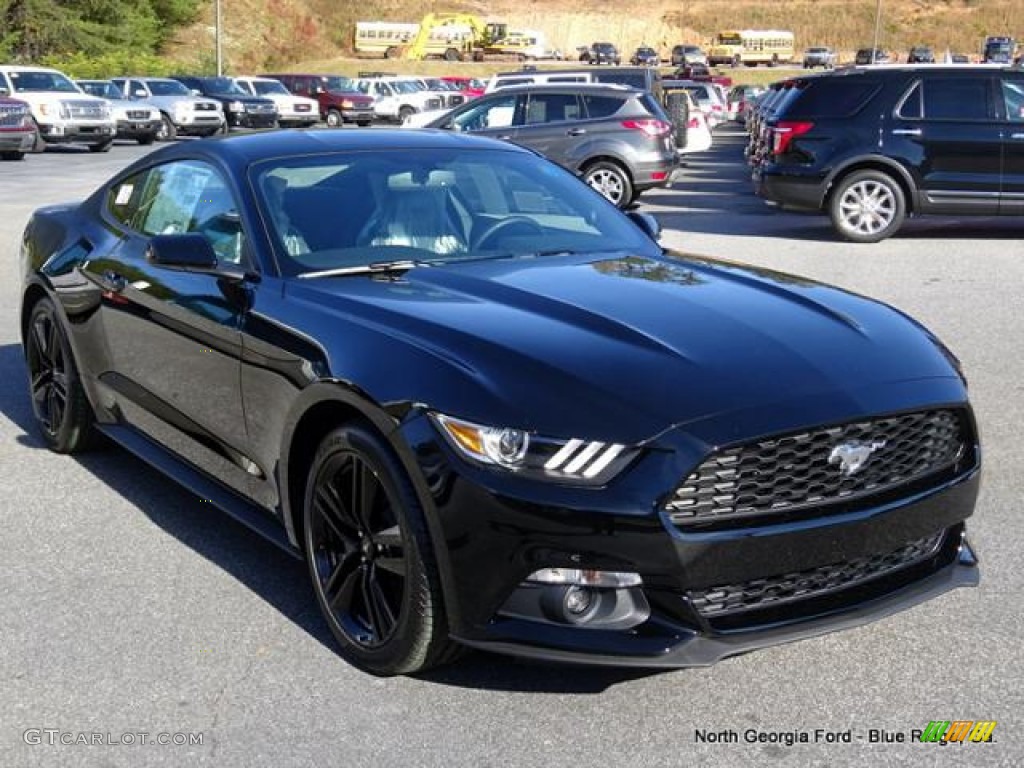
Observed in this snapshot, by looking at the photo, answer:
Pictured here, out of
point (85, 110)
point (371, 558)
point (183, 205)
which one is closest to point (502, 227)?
point (183, 205)

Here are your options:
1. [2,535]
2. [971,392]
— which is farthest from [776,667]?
[971,392]

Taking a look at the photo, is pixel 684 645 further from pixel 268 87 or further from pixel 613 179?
pixel 268 87

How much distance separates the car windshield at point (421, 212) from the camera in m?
4.61

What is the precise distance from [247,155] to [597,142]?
524 inches

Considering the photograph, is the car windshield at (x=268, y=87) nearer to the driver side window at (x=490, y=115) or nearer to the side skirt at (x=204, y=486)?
the driver side window at (x=490, y=115)

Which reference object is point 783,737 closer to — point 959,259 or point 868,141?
point 959,259

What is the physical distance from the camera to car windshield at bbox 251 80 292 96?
46250 millimetres

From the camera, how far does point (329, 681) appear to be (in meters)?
3.78

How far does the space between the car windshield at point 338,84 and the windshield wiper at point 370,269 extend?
4558cm

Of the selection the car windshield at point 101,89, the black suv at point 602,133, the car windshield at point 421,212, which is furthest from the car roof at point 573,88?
the car windshield at point 101,89

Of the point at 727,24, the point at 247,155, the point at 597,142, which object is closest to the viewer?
the point at 247,155

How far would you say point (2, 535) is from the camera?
5.11 metres

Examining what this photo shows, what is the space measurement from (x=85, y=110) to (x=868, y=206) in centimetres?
2138

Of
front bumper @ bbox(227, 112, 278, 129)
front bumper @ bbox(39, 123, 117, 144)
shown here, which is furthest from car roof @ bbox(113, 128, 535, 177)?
front bumper @ bbox(227, 112, 278, 129)
